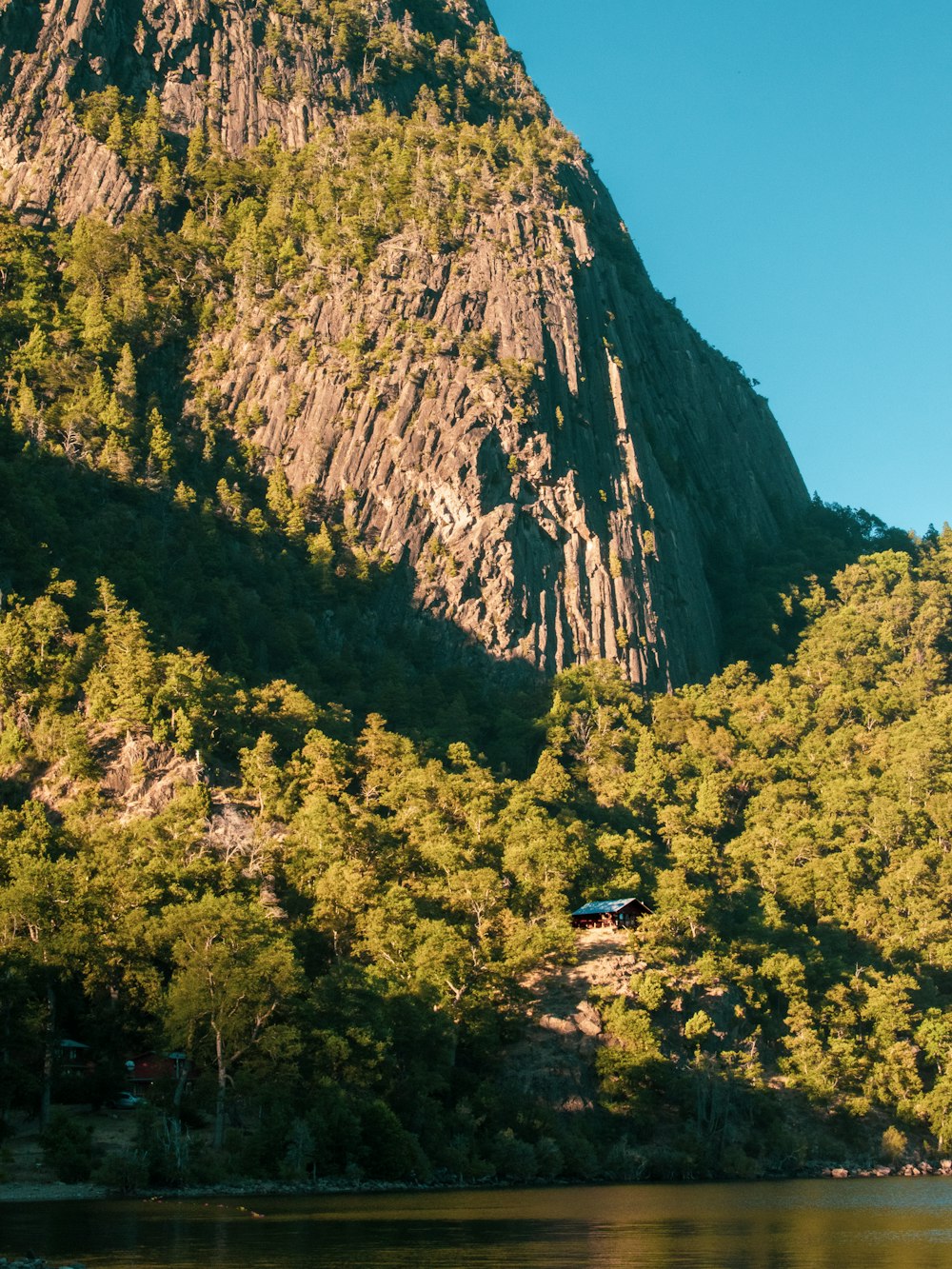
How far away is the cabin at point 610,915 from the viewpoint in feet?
260

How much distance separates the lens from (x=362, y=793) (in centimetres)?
8662

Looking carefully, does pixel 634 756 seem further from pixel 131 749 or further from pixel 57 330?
pixel 57 330

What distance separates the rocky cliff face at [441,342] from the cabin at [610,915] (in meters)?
32.7

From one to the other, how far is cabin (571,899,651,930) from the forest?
4.96ft

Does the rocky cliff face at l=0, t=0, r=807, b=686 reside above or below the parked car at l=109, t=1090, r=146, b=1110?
above

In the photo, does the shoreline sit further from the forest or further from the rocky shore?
the rocky shore

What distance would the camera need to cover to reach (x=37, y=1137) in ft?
178

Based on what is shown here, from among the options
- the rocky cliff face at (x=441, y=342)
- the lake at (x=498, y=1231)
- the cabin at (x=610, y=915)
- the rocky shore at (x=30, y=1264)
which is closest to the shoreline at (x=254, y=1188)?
the lake at (x=498, y=1231)

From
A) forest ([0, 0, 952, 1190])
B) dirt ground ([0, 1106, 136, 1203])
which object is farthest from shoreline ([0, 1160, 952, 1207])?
forest ([0, 0, 952, 1190])

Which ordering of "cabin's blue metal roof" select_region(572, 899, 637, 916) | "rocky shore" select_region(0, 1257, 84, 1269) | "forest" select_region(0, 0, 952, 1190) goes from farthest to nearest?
1. "cabin's blue metal roof" select_region(572, 899, 637, 916)
2. "forest" select_region(0, 0, 952, 1190)
3. "rocky shore" select_region(0, 1257, 84, 1269)

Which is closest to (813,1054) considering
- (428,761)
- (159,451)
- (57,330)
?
(428,761)

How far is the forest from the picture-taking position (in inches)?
2387

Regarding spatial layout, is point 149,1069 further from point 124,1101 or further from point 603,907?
point 603,907

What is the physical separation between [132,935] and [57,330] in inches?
2499
